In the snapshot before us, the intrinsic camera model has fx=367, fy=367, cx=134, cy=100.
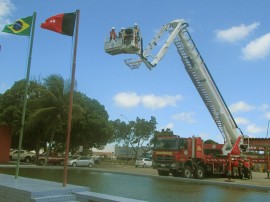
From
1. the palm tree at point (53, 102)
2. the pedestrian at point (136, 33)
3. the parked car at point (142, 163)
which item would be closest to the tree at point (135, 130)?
the parked car at point (142, 163)

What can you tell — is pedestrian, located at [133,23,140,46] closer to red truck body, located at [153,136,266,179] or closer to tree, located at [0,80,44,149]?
red truck body, located at [153,136,266,179]

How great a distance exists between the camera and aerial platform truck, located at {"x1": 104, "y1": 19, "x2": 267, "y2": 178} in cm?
2520

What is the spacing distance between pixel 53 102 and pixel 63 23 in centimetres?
2570

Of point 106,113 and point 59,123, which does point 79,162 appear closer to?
point 59,123

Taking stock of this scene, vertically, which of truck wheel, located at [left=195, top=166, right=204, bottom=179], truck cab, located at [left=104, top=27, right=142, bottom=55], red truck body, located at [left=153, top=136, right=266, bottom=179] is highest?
truck cab, located at [left=104, top=27, right=142, bottom=55]

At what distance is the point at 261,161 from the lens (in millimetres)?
28016

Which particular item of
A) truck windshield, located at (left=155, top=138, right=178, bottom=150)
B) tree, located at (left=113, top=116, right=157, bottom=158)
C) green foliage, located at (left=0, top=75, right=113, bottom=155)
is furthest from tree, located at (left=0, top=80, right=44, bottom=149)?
tree, located at (left=113, top=116, right=157, bottom=158)

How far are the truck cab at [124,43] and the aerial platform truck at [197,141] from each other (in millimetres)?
3125

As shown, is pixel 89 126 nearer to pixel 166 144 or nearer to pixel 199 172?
pixel 166 144

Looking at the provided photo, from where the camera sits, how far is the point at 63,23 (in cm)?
1232

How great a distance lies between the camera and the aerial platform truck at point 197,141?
25203mm

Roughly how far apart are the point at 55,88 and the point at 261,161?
21.0m

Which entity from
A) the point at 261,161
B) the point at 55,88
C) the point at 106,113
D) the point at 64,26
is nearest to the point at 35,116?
the point at 55,88

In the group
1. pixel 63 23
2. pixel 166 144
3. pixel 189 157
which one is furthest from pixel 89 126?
pixel 63 23
